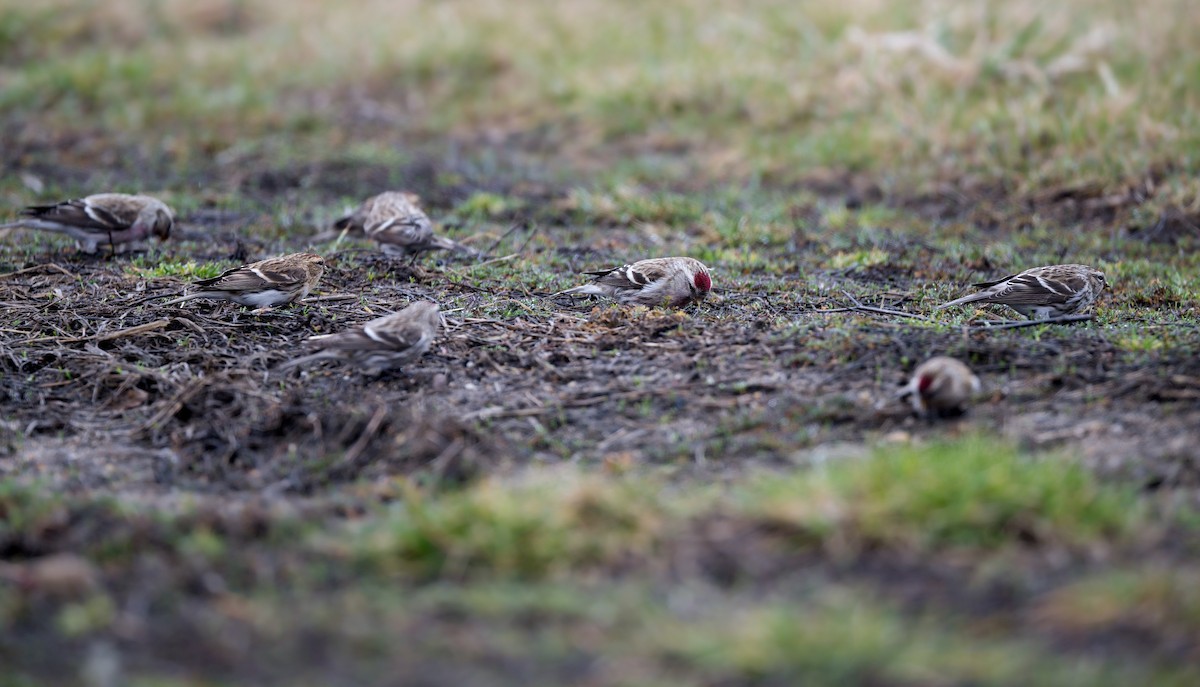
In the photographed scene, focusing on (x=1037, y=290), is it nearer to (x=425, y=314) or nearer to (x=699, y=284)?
(x=699, y=284)

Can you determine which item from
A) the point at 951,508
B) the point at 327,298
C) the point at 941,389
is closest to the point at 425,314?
the point at 327,298

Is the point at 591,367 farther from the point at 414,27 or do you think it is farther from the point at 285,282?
the point at 414,27

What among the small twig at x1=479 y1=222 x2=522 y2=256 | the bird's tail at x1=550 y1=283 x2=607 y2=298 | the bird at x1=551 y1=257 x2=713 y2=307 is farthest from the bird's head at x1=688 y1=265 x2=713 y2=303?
the small twig at x1=479 y1=222 x2=522 y2=256

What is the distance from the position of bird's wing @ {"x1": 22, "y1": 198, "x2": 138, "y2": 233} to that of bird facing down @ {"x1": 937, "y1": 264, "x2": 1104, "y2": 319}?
650 centimetres

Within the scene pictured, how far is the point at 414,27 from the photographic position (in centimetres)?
1817

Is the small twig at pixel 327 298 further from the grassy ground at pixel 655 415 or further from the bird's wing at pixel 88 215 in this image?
the bird's wing at pixel 88 215

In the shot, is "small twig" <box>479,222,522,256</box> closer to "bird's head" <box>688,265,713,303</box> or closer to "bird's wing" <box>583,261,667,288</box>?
"bird's wing" <box>583,261,667,288</box>

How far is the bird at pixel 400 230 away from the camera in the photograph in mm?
9180

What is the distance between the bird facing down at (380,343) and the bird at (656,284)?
6.08 feet

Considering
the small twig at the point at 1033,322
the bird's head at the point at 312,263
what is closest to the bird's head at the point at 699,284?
the small twig at the point at 1033,322

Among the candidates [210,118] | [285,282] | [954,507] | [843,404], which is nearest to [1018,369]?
[843,404]

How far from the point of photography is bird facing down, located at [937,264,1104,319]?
7.61m

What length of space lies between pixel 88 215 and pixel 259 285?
8.65 feet

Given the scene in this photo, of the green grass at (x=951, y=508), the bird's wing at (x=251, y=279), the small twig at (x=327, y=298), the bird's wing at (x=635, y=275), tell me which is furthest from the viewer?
the bird's wing at (x=635, y=275)
